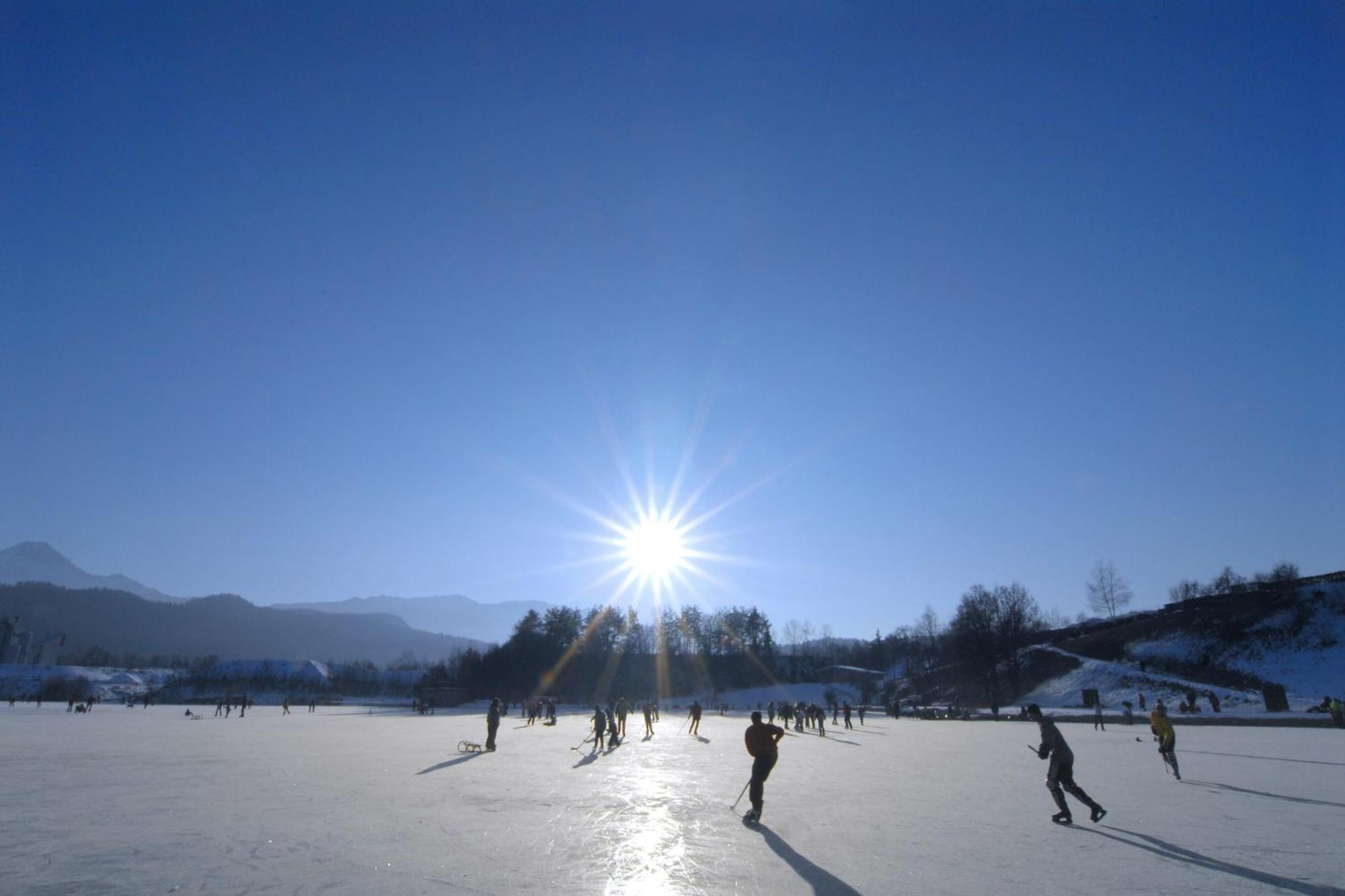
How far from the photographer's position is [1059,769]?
1085 cm

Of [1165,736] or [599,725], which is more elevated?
[1165,736]

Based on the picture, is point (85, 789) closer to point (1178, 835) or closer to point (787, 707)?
point (1178, 835)

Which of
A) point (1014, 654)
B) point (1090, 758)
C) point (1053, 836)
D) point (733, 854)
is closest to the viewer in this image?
point (733, 854)

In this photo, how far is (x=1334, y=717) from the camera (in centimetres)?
3331

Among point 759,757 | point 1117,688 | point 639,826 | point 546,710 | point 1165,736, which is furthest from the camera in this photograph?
point 1117,688

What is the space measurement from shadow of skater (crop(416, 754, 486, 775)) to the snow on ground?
0.19 m

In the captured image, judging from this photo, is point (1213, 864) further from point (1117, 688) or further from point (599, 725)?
point (1117, 688)

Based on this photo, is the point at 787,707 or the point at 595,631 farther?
the point at 595,631

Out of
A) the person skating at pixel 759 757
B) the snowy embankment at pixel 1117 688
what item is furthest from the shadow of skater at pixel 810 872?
the snowy embankment at pixel 1117 688

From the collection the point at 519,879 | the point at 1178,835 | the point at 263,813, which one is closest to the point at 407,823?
the point at 263,813

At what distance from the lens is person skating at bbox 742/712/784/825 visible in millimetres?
10594

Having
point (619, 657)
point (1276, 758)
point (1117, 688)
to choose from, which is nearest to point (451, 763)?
point (1276, 758)

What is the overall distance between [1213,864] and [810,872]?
453 centimetres

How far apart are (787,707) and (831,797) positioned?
33416mm
